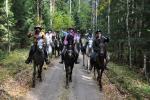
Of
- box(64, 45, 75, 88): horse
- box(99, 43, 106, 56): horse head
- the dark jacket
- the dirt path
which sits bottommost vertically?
the dirt path

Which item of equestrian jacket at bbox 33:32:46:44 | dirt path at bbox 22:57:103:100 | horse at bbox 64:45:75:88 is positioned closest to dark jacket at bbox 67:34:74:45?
horse at bbox 64:45:75:88

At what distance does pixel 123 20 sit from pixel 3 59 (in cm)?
1145

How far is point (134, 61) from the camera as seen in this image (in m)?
33.5

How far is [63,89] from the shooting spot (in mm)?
18719

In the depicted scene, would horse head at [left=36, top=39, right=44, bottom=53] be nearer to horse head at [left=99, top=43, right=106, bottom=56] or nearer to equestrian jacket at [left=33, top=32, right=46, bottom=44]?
equestrian jacket at [left=33, top=32, right=46, bottom=44]

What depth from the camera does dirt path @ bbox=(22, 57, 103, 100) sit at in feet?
56.1

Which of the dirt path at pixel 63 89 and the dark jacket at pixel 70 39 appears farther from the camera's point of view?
the dark jacket at pixel 70 39

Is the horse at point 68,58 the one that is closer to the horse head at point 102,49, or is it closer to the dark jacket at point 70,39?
the dark jacket at point 70,39

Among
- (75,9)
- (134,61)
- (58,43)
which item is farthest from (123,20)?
(75,9)

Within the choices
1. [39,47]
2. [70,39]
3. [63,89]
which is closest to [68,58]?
[70,39]

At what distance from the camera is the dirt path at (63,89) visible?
17094mm

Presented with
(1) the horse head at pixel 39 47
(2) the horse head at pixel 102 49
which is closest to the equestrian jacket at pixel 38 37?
(1) the horse head at pixel 39 47

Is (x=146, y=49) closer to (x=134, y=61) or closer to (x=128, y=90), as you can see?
(x=134, y=61)

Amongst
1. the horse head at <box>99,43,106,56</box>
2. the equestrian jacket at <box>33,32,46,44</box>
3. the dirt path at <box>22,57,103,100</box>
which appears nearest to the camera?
the dirt path at <box>22,57,103,100</box>
